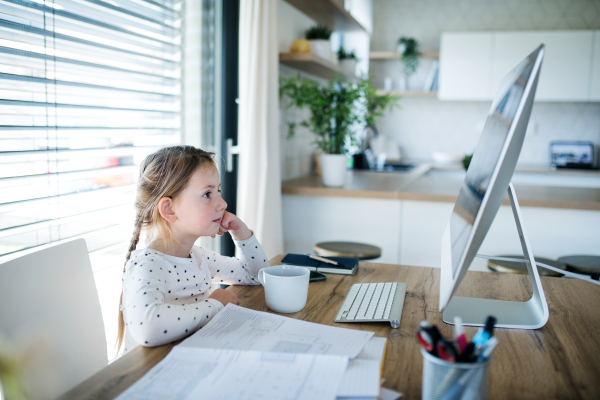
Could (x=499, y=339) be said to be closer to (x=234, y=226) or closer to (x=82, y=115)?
(x=234, y=226)

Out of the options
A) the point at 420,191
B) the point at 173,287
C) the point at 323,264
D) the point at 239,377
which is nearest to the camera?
the point at 239,377

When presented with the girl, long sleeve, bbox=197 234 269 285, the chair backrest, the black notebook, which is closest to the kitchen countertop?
the black notebook

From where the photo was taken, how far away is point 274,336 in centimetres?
89

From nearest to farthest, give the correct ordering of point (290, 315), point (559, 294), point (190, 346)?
point (190, 346) < point (290, 315) < point (559, 294)

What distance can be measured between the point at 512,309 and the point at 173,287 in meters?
0.77

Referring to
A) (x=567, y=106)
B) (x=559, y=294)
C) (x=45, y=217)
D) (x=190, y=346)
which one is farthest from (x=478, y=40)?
(x=190, y=346)

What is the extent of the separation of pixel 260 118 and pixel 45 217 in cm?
112

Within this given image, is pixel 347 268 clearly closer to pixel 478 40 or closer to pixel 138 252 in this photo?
pixel 138 252

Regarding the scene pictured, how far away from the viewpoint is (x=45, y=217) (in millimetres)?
1458

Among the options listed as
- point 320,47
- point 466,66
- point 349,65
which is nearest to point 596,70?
point 466,66

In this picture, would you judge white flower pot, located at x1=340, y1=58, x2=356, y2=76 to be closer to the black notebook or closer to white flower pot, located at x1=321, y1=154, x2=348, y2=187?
white flower pot, located at x1=321, y1=154, x2=348, y2=187

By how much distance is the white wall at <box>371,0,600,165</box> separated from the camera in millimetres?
4621

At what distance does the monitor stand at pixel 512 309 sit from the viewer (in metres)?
1.03

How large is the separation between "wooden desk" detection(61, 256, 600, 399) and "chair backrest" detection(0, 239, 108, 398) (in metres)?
0.24
